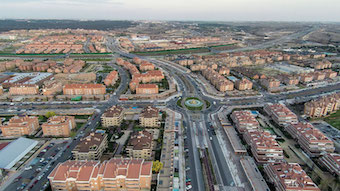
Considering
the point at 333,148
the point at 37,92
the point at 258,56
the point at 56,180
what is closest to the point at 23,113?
the point at 37,92

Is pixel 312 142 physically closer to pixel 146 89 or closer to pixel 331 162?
pixel 331 162

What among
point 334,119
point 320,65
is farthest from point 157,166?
point 320,65

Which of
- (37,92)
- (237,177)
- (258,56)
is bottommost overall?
(237,177)

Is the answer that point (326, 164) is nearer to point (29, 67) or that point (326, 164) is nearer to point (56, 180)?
point (56, 180)

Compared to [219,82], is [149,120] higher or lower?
lower

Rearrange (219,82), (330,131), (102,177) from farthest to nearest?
(219,82), (330,131), (102,177)

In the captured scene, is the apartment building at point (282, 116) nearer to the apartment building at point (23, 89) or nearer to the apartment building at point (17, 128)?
the apartment building at point (17, 128)
